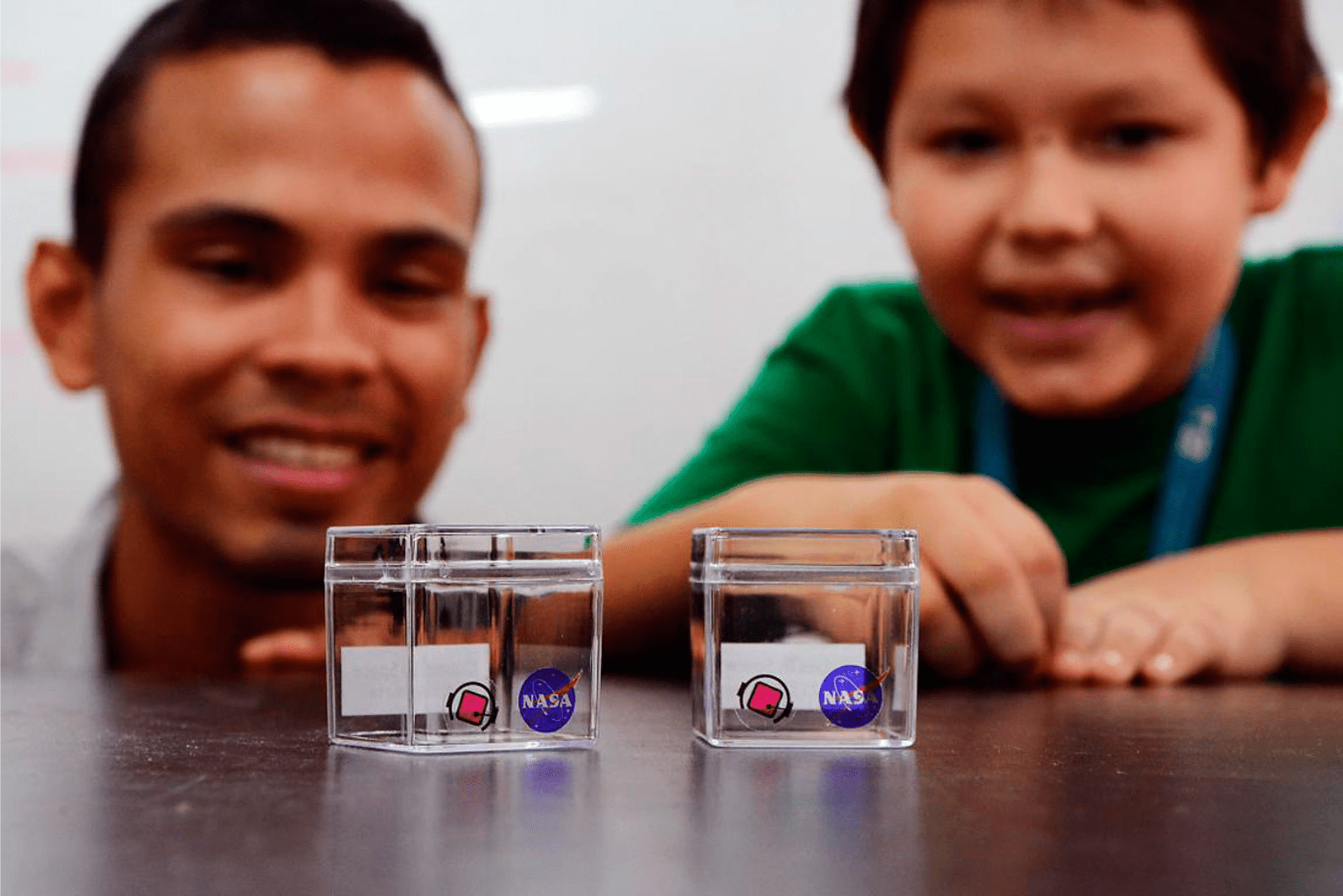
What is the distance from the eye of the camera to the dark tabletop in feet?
0.83

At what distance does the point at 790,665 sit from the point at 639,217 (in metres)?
0.95

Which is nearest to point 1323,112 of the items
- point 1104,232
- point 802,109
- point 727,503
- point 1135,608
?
point 1104,232

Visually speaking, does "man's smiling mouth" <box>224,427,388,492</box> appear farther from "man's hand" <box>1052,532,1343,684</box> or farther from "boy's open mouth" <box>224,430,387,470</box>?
"man's hand" <box>1052,532,1343,684</box>

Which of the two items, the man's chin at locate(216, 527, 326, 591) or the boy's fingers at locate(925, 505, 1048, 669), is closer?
the boy's fingers at locate(925, 505, 1048, 669)

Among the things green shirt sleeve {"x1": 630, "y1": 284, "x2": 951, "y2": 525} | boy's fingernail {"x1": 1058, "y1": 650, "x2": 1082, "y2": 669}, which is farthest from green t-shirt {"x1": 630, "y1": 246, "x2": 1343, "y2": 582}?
boy's fingernail {"x1": 1058, "y1": 650, "x2": 1082, "y2": 669}

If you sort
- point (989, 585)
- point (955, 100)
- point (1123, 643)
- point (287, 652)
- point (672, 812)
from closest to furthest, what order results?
point (672, 812) < point (989, 585) < point (1123, 643) < point (287, 652) < point (955, 100)

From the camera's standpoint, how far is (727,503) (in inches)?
32.5

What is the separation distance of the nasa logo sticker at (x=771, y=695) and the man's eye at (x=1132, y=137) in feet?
2.18

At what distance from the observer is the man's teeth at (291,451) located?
44.2 inches

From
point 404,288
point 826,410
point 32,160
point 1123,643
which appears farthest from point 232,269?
point 1123,643

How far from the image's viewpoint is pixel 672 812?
0.32 metres

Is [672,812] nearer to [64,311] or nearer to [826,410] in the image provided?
[826,410]

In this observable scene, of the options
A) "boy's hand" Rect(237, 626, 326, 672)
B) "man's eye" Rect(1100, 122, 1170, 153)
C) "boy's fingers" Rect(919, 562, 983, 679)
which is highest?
"man's eye" Rect(1100, 122, 1170, 153)

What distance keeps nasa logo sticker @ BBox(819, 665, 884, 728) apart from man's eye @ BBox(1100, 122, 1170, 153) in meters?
0.65
